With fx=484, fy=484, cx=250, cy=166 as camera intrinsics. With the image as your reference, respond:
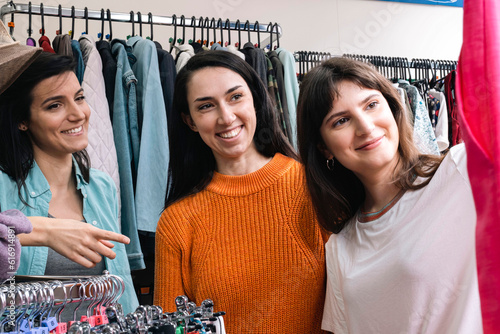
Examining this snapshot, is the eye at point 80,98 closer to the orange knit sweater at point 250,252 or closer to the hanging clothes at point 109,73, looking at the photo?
the hanging clothes at point 109,73

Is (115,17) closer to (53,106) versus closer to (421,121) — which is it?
(53,106)

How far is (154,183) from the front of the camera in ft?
6.41

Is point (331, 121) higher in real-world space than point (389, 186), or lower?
higher

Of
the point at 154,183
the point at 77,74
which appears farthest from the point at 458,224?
the point at 77,74

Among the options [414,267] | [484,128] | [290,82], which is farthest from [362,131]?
[290,82]

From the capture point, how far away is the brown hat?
1.08 m

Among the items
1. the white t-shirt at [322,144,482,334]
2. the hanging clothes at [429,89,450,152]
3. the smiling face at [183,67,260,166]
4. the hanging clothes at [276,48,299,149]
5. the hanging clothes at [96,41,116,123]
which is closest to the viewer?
the white t-shirt at [322,144,482,334]

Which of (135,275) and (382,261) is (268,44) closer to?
(135,275)

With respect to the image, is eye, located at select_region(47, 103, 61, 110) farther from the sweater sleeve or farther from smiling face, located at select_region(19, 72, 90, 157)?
the sweater sleeve

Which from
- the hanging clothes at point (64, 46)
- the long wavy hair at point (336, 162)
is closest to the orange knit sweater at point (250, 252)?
the long wavy hair at point (336, 162)

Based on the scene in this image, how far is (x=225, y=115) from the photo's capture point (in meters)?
1.42

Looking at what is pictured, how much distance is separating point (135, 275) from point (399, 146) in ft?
4.48

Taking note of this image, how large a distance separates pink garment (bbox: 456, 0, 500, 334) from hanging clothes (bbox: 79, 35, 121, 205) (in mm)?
1507

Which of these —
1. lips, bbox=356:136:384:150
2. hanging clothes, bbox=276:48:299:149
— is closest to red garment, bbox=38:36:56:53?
hanging clothes, bbox=276:48:299:149
